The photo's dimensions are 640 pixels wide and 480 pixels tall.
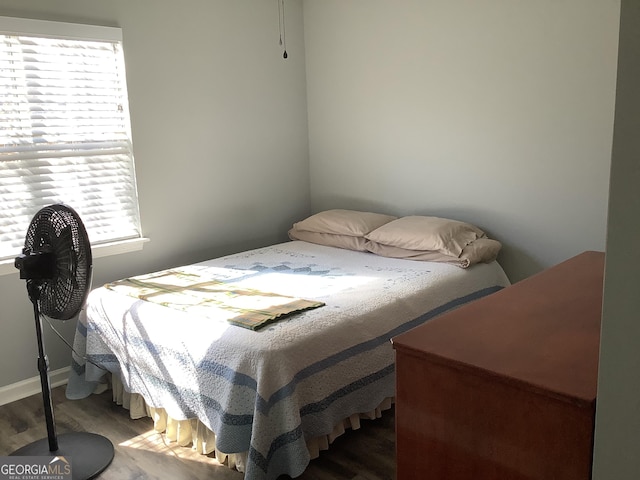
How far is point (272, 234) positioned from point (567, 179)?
1989 mm

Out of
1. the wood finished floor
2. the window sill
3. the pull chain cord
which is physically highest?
the pull chain cord

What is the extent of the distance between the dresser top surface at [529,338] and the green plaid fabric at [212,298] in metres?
1.05

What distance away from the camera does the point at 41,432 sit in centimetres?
273

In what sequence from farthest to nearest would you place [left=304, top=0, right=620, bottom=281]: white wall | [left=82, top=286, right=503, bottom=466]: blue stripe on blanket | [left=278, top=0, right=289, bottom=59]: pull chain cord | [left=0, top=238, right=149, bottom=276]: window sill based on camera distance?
[left=278, top=0, right=289, bottom=59]: pull chain cord < [left=0, top=238, right=149, bottom=276]: window sill < [left=304, top=0, right=620, bottom=281]: white wall < [left=82, top=286, right=503, bottom=466]: blue stripe on blanket

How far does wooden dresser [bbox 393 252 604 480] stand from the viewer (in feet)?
3.59

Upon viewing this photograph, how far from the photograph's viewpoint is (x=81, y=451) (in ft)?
8.23

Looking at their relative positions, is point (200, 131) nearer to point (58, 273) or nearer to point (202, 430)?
point (58, 273)

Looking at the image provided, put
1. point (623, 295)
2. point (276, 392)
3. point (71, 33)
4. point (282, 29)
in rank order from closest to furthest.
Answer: point (623, 295) < point (276, 392) < point (71, 33) < point (282, 29)

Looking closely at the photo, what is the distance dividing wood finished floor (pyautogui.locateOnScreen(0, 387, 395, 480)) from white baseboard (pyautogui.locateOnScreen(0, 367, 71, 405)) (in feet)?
0.15

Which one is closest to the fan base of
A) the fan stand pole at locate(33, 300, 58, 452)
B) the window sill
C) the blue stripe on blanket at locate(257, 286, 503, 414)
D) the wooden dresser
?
the fan stand pole at locate(33, 300, 58, 452)

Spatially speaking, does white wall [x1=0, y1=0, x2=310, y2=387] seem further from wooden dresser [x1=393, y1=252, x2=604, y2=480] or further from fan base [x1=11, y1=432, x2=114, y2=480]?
wooden dresser [x1=393, y1=252, x2=604, y2=480]

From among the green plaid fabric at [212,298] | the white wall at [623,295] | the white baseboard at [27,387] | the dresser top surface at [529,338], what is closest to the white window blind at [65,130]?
the green plaid fabric at [212,298]

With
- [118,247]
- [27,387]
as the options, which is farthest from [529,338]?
[27,387]

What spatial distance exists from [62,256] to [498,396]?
69.4 inches
